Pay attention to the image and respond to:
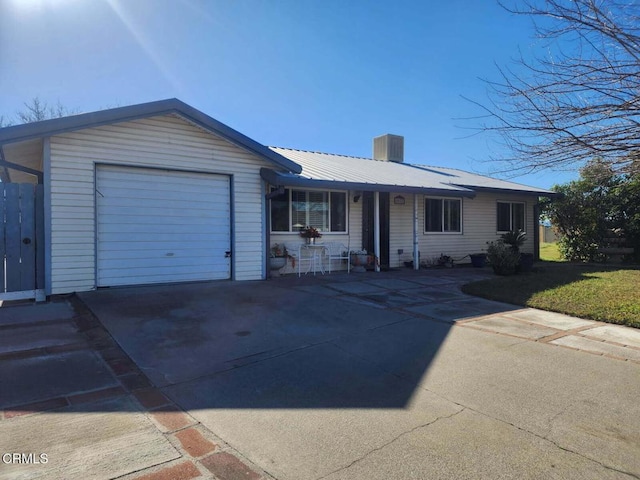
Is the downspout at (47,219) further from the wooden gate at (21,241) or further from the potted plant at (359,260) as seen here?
the potted plant at (359,260)

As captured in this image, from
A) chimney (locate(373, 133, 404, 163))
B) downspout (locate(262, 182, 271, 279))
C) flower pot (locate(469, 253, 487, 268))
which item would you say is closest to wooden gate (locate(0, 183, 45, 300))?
downspout (locate(262, 182, 271, 279))

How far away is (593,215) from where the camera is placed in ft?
50.8

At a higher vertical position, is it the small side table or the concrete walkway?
the small side table

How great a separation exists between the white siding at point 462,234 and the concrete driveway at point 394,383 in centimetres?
629

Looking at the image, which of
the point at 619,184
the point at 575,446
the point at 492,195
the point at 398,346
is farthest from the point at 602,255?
the point at 575,446

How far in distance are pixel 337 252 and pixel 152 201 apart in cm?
536

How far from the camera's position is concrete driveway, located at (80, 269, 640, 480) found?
8.14ft

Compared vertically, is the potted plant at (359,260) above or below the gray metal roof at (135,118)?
below

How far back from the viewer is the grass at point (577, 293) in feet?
20.4

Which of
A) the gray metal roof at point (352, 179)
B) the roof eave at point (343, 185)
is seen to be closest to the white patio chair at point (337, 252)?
the roof eave at point (343, 185)

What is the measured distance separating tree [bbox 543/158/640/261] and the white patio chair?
31.4 ft

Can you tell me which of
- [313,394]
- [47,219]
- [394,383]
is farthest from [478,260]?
[47,219]

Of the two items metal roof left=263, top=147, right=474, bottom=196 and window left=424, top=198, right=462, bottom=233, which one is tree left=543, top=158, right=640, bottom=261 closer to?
window left=424, top=198, right=462, bottom=233

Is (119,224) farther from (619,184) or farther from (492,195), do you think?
(619,184)
